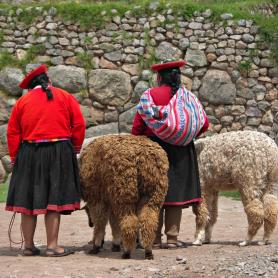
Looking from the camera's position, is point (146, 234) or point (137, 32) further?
point (137, 32)

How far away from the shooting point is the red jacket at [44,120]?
21.0 feet

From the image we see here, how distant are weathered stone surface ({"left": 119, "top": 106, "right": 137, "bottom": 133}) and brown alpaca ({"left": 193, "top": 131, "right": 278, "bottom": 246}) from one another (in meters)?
7.15

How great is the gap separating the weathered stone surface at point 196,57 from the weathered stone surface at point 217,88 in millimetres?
241

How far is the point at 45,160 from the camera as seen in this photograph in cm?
643

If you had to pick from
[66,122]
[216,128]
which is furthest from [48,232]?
[216,128]

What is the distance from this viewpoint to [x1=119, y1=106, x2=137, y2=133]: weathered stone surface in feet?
47.1

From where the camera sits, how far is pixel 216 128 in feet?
47.3

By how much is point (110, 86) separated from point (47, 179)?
8.09m

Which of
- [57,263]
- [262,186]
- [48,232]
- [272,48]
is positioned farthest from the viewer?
[272,48]

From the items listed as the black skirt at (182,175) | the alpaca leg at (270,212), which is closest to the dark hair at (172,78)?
the black skirt at (182,175)

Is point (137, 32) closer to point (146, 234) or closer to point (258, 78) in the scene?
point (258, 78)

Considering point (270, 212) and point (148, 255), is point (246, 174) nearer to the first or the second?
point (270, 212)

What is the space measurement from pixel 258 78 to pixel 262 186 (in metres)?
7.74

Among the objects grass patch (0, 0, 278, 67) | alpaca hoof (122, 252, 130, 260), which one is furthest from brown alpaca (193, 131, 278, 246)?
grass patch (0, 0, 278, 67)
